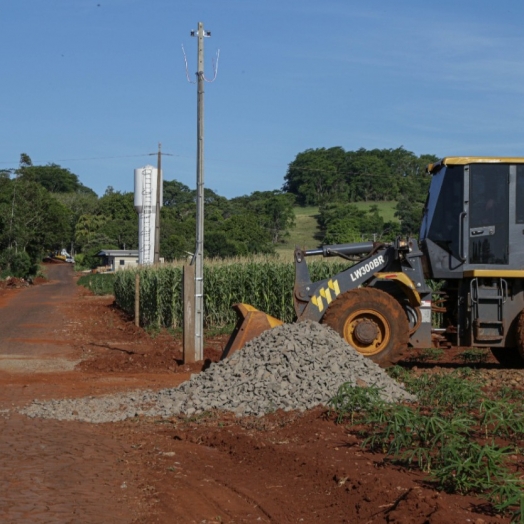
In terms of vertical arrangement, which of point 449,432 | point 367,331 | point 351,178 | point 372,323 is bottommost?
point 449,432

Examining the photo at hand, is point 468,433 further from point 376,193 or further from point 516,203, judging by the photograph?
point 376,193

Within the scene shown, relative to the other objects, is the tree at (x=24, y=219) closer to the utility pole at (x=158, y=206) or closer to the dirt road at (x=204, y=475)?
the utility pole at (x=158, y=206)

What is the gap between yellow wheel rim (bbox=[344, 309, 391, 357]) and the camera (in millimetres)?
13141

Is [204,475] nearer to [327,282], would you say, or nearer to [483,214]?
[327,282]

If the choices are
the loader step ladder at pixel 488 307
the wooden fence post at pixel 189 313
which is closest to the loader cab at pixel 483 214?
the loader step ladder at pixel 488 307

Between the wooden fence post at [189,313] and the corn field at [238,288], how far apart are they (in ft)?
30.0

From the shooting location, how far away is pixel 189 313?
647 inches

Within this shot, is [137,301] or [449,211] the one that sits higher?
[449,211]

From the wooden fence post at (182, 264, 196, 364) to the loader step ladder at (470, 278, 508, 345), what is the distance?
5.72m

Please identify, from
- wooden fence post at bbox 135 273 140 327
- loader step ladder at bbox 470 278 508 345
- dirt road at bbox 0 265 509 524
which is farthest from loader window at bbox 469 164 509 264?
wooden fence post at bbox 135 273 140 327

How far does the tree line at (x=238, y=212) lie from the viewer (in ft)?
205

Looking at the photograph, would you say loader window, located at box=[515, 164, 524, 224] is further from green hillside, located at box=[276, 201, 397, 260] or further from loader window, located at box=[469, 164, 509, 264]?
green hillside, located at box=[276, 201, 397, 260]

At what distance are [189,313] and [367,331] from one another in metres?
4.50

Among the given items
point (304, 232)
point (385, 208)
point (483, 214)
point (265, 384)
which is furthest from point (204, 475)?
point (385, 208)
